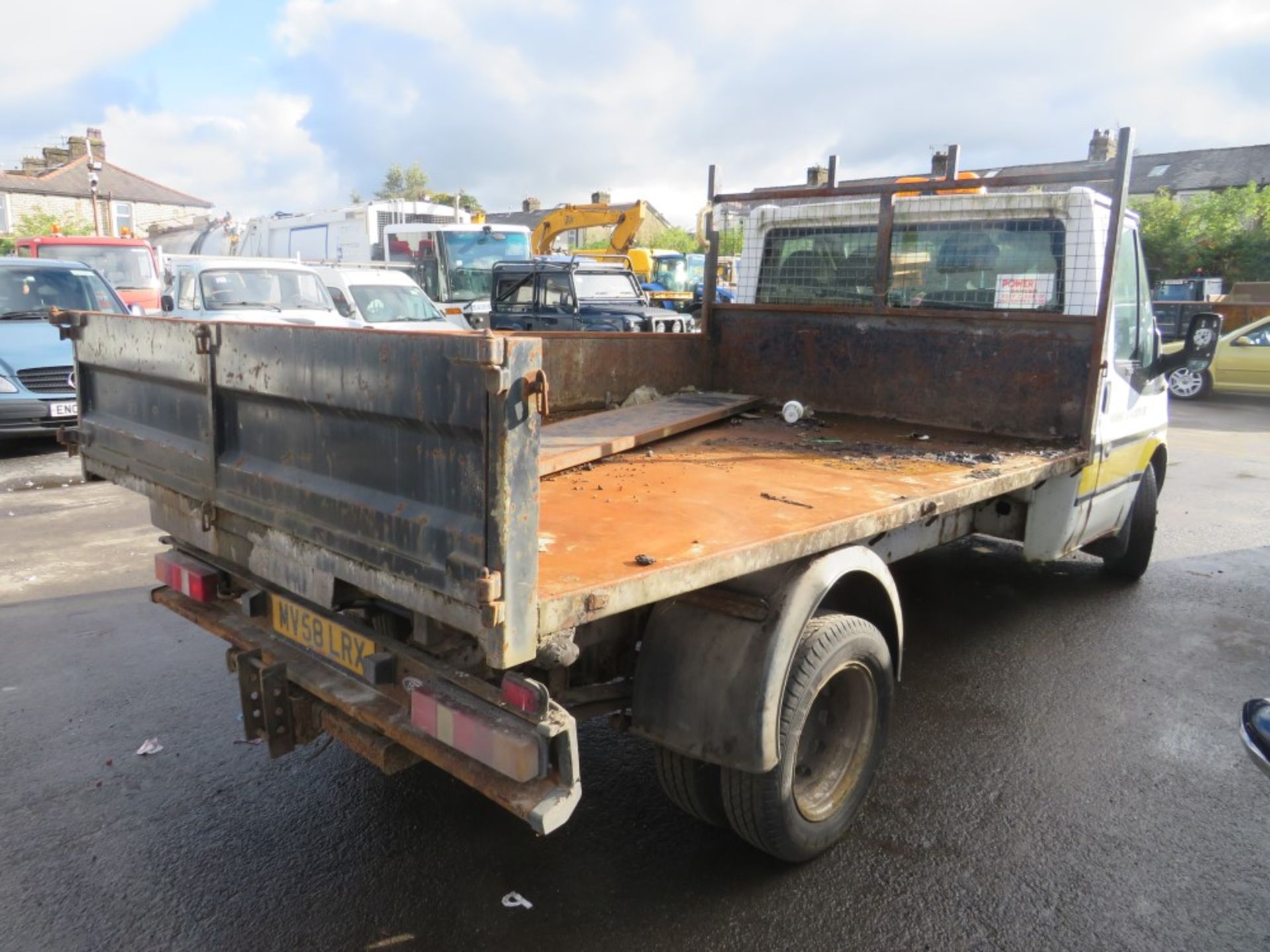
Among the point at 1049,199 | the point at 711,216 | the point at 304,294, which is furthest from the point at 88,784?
the point at 304,294

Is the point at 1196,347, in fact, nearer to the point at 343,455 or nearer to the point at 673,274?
the point at 343,455

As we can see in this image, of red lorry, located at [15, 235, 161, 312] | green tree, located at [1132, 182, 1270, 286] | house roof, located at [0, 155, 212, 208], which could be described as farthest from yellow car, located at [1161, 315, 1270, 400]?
house roof, located at [0, 155, 212, 208]

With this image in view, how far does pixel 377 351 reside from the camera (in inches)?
87.3

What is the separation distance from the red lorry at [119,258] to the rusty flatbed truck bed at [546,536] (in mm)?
12615

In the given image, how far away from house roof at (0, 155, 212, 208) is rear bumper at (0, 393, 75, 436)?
45.3 meters

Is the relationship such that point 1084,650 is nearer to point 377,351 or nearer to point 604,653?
point 604,653

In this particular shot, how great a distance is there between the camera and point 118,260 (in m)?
14.8

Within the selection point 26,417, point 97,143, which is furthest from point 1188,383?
point 97,143

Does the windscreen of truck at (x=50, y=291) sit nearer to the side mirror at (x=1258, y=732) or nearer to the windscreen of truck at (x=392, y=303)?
the windscreen of truck at (x=392, y=303)

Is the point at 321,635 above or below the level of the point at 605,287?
below

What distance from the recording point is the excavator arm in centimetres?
1992

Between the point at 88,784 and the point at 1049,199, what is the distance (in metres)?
5.12

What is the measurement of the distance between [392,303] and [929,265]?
9599 mm

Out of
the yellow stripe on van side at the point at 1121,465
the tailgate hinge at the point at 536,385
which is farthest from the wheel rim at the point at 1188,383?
the tailgate hinge at the point at 536,385
